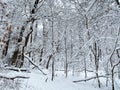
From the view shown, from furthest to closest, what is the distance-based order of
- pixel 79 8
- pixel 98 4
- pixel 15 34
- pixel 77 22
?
pixel 15 34 < pixel 79 8 < pixel 77 22 < pixel 98 4

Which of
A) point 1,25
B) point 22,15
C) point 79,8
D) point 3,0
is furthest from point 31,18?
point 3,0

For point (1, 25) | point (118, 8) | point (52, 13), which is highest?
point (52, 13)

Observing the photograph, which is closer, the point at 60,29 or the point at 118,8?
the point at 118,8

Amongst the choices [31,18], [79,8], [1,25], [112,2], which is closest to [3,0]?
[1,25]

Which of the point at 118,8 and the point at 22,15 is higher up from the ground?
the point at 22,15

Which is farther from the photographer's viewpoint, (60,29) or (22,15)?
(60,29)

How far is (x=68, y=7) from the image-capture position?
1602 centimetres

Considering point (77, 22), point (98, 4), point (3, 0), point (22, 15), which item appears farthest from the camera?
point (22, 15)

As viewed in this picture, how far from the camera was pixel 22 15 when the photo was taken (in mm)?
15656

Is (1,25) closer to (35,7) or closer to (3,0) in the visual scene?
(3,0)

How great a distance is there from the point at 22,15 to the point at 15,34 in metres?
2.29

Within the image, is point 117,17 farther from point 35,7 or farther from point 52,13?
Answer: point 52,13

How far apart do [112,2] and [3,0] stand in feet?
16.0

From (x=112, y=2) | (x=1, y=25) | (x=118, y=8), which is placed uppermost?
(x=112, y=2)
